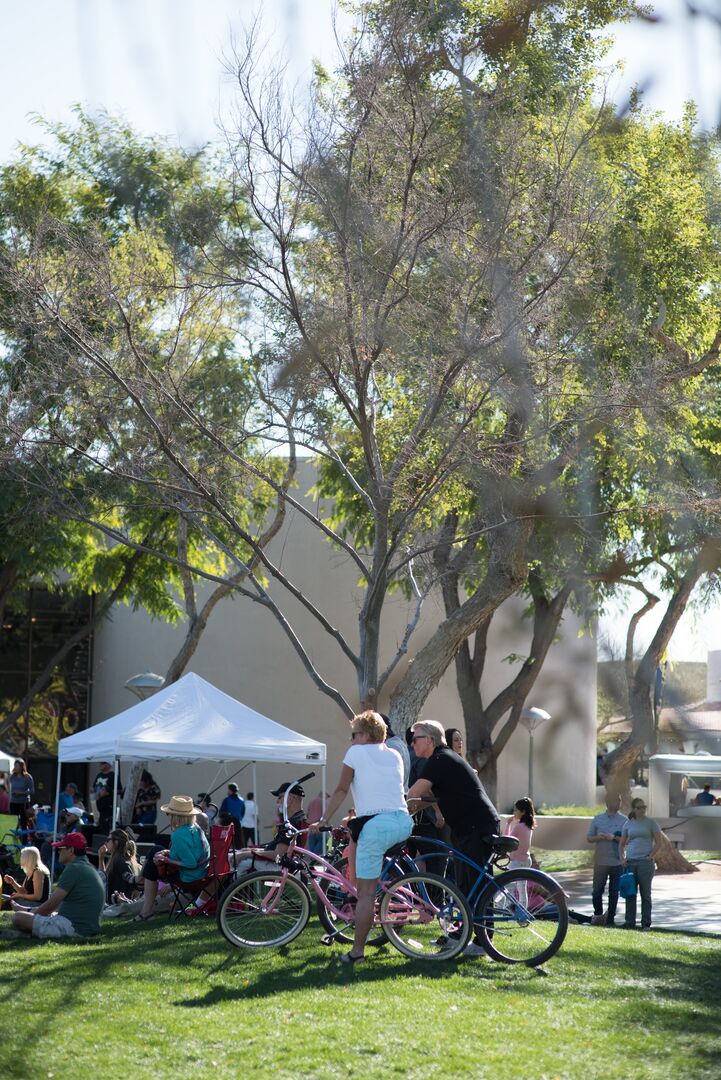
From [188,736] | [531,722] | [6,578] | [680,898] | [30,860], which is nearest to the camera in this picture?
[30,860]

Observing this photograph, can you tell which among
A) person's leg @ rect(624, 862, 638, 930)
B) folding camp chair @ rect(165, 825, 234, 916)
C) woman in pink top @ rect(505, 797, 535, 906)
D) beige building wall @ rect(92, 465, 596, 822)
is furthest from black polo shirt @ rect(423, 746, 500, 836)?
beige building wall @ rect(92, 465, 596, 822)

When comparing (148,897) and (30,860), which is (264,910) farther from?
(30,860)

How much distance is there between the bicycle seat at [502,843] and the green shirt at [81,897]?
3.55 metres

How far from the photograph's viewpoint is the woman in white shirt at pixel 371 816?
25.6 ft

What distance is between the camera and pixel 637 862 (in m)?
12.6

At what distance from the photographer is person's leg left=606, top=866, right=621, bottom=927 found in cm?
1299

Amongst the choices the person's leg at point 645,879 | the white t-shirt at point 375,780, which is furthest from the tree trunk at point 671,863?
the white t-shirt at point 375,780

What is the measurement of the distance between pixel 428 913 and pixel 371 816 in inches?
29.5

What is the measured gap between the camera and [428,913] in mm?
7957

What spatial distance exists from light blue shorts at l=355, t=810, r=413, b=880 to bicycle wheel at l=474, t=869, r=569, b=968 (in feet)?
2.43

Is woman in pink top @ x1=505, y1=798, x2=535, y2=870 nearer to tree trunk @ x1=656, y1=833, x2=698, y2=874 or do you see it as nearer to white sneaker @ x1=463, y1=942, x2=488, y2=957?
white sneaker @ x1=463, y1=942, x2=488, y2=957

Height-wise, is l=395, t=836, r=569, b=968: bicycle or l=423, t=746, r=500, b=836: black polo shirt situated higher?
l=423, t=746, r=500, b=836: black polo shirt

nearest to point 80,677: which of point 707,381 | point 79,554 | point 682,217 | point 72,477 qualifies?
point 79,554

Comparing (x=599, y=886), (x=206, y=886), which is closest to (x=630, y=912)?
(x=599, y=886)
